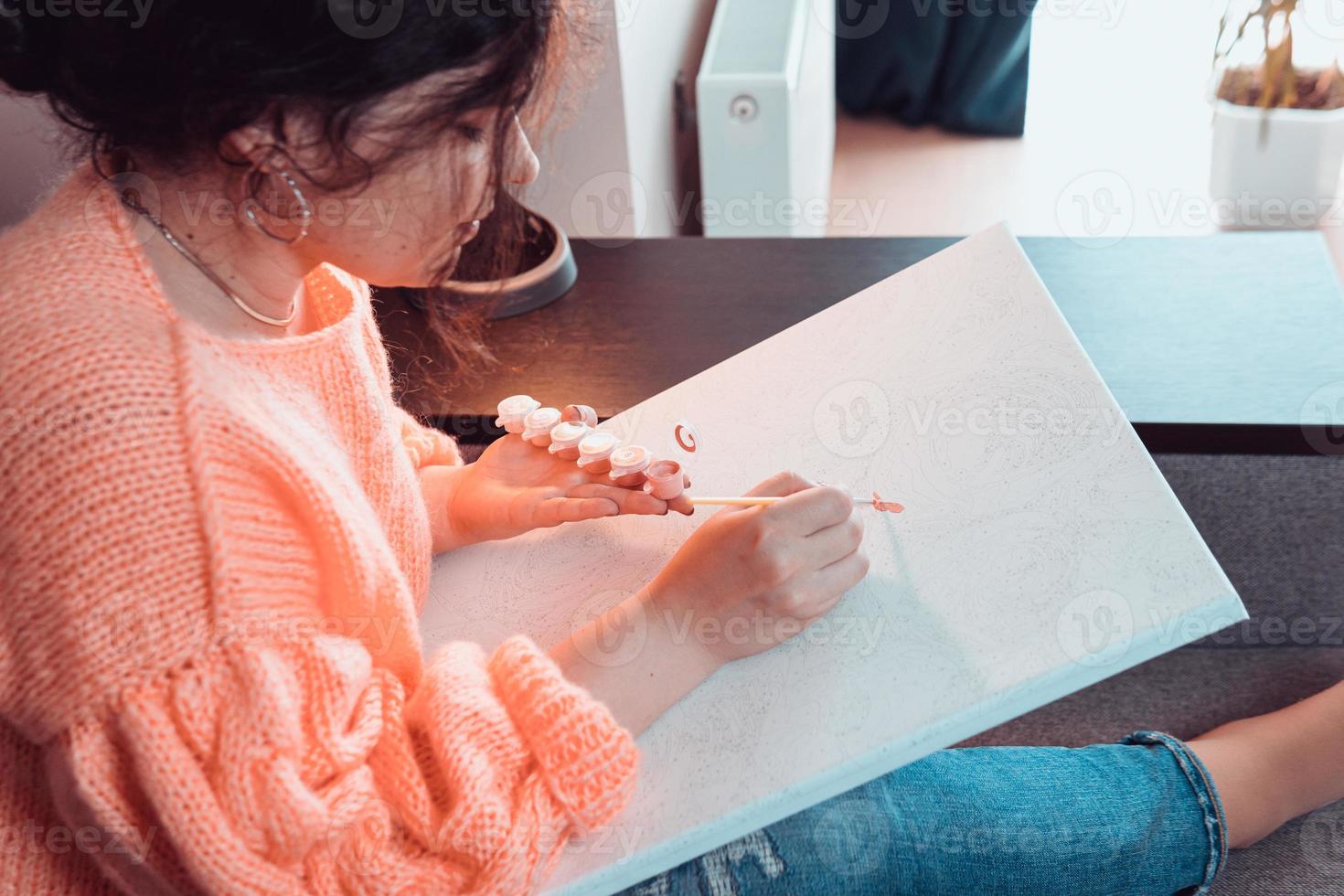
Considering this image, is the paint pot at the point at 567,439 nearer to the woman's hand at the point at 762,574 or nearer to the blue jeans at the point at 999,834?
the woman's hand at the point at 762,574

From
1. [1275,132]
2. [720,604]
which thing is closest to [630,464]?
[720,604]

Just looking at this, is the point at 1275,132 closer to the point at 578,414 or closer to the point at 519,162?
the point at 578,414

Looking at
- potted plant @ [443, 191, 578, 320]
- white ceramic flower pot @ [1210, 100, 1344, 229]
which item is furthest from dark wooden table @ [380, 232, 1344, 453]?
white ceramic flower pot @ [1210, 100, 1344, 229]

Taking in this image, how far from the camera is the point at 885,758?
0.64 m

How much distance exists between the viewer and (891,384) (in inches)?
34.9

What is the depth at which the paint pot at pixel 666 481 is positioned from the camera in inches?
30.5

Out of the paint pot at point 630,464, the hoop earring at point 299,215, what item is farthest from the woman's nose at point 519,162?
the paint pot at point 630,464

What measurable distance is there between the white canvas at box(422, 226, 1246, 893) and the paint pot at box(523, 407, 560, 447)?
73mm

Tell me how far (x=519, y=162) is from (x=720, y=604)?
294 mm

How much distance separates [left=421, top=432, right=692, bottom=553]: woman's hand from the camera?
2.64ft

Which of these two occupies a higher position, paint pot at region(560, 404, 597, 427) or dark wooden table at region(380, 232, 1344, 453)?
paint pot at region(560, 404, 597, 427)

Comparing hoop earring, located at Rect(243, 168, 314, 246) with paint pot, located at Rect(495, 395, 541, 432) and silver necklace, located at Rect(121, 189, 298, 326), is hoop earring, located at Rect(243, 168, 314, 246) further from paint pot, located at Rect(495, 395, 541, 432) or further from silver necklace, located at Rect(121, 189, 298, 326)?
paint pot, located at Rect(495, 395, 541, 432)

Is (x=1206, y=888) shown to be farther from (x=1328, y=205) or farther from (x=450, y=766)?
(x=1328, y=205)

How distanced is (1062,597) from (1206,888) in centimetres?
35
